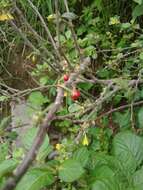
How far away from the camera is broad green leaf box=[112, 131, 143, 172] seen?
146 cm

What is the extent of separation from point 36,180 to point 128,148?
0.37 metres

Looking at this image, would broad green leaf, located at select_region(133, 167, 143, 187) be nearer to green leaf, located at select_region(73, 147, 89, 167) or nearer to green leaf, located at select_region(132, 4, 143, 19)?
green leaf, located at select_region(73, 147, 89, 167)

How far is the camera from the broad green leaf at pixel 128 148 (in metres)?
1.46

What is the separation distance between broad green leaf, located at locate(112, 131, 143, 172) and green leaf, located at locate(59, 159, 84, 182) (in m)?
0.22

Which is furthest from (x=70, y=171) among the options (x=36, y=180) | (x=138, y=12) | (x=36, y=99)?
(x=138, y=12)

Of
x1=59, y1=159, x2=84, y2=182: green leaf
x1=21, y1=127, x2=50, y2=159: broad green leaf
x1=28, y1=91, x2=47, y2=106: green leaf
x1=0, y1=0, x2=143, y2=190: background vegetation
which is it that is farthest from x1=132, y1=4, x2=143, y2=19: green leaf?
x1=59, y1=159, x2=84, y2=182: green leaf

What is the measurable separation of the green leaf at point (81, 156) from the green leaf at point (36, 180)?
125 millimetres

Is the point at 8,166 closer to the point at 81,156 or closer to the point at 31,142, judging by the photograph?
the point at 31,142

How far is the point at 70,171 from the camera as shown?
1290 millimetres

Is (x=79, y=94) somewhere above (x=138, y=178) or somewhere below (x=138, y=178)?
above

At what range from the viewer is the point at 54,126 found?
7.39ft

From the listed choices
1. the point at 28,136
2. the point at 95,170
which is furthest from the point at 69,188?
the point at 28,136

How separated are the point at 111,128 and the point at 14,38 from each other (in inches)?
31.1

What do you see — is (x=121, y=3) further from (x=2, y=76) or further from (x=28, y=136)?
(x=28, y=136)
